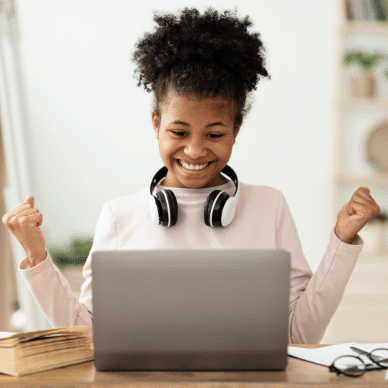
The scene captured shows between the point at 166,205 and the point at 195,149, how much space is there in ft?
0.54

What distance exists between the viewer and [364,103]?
129 inches

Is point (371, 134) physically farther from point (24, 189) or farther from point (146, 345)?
point (146, 345)

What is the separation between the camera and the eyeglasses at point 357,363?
2.67 ft

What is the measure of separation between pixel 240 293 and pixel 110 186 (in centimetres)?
287

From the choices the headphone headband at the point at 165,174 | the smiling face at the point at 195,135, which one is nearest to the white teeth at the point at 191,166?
the smiling face at the point at 195,135

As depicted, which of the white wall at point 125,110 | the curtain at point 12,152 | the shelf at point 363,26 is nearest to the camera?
the curtain at point 12,152

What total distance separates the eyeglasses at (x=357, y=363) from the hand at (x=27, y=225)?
0.64m

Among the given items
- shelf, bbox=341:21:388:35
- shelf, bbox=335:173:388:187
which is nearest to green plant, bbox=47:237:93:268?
shelf, bbox=335:173:388:187

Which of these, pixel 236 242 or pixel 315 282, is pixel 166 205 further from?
pixel 315 282

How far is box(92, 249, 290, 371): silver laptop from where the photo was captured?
759mm

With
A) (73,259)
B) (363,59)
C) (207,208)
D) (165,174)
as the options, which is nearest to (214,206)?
(207,208)

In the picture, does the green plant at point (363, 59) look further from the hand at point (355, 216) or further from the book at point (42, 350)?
the book at point (42, 350)

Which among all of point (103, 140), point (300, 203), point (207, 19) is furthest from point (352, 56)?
point (207, 19)

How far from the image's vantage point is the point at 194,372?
0.79 metres
